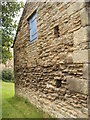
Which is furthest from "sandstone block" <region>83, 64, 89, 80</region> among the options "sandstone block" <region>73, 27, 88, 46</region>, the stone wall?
"sandstone block" <region>73, 27, 88, 46</region>

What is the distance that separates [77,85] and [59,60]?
108 cm

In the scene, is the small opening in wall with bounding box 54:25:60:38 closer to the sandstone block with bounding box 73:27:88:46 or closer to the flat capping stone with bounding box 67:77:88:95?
the sandstone block with bounding box 73:27:88:46

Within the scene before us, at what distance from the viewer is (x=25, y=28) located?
782 cm

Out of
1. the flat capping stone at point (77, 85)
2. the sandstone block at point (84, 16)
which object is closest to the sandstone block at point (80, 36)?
the sandstone block at point (84, 16)

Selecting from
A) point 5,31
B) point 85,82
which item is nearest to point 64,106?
point 85,82

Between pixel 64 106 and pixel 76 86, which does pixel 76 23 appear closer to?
pixel 76 86

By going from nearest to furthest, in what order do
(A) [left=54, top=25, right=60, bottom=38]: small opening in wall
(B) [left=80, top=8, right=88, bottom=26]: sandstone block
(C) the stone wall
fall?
(B) [left=80, top=8, right=88, bottom=26]: sandstone block → (C) the stone wall → (A) [left=54, top=25, right=60, bottom=38]: small opening in wall

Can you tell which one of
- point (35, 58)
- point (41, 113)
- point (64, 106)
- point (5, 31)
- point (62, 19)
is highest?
point (5, 31)

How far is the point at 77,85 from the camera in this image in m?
4.07

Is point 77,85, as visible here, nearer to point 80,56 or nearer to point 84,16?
point 80,56

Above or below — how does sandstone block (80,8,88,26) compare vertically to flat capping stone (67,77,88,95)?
above

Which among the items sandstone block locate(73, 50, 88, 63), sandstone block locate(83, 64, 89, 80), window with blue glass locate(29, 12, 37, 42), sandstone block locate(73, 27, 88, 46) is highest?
window with blue glass locate(29, 12, 37, 42)

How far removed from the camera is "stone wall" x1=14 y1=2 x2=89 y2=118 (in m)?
3.94

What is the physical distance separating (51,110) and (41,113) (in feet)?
2.41
